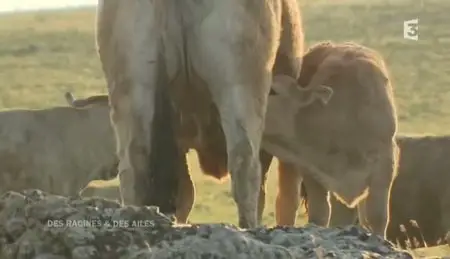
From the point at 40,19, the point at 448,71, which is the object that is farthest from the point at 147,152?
the point at 40,19

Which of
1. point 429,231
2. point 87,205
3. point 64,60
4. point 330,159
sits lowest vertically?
point 64,60

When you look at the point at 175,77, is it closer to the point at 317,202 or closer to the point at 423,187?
the point at 317,202

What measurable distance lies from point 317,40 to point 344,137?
37.6 m

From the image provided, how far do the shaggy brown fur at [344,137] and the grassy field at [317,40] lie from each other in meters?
4.61

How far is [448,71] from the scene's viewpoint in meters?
39.4

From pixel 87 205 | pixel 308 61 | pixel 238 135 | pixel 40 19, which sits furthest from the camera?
pixel 40 19

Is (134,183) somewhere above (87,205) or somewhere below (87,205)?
below

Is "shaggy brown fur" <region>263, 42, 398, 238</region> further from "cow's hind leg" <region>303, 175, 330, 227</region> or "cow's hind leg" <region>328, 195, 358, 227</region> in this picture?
"cow's hind leg" <region>328, 195, 358, 227</region>

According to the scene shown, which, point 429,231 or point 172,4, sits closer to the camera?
point 172,4

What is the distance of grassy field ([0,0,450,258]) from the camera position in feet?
86.7

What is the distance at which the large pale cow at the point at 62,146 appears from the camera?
47.1 feet

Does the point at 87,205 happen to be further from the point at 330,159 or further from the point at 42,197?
the point at 330,159

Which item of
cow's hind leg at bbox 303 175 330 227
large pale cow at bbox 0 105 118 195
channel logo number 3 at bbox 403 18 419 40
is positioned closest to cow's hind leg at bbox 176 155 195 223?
cow's hind leg at bbox 303 175 330 227

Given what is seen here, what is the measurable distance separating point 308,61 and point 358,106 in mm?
726
